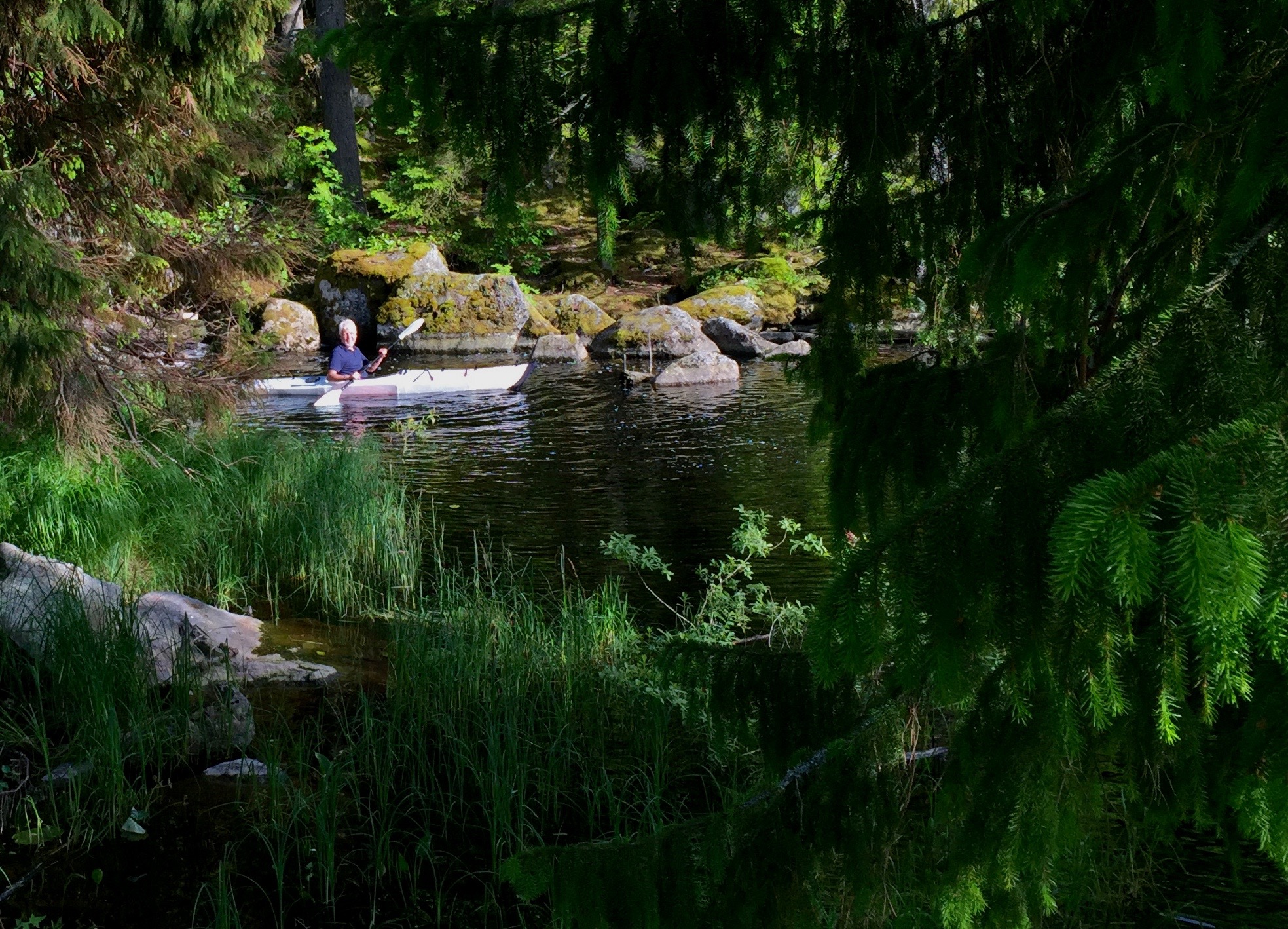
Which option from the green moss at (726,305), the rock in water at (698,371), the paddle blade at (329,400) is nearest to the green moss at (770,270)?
the green moss at (726,305)

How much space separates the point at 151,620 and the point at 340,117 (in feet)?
69.4

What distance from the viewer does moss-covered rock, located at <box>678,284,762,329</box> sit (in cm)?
2189

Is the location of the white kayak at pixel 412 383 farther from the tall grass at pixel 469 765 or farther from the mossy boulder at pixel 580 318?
the tall grass at pixel 469 765

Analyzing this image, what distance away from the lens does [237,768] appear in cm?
476

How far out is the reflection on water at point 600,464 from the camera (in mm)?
8422

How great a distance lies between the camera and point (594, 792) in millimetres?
4309

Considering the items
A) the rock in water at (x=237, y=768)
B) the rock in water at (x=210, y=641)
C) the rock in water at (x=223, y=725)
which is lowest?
the rock in water at (x=237, y=768)

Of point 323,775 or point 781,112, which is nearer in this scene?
point 781,112

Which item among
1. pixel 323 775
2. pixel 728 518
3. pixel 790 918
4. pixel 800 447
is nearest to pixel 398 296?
pixel 800 447

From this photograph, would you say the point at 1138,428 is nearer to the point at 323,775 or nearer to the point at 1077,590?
the point at 1077,590

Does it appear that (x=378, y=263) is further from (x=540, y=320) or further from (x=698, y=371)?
(x=698, y=371)

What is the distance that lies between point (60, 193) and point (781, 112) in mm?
5284

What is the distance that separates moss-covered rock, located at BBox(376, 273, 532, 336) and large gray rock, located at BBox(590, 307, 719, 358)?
1902mm

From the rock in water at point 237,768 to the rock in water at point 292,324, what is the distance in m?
16.9
